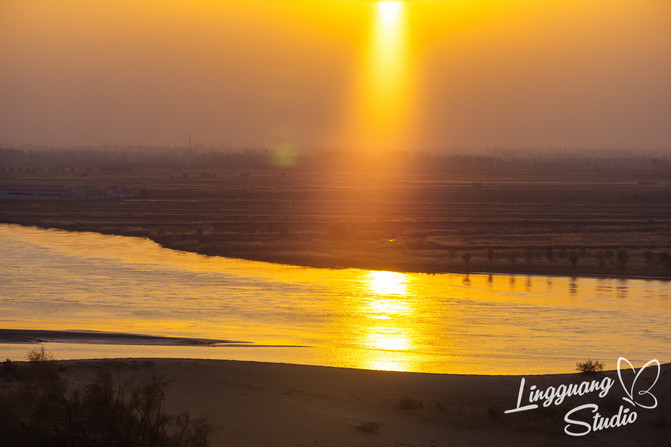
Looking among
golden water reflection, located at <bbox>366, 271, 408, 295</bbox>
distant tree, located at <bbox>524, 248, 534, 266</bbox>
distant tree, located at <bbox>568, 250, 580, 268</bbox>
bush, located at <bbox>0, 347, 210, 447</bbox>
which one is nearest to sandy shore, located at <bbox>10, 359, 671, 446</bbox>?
bush, located at <bbox>0, 347, 210, 447</bbox>

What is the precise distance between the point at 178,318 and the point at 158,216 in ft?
123

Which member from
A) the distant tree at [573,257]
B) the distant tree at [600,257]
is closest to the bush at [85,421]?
the distant tree at [573,257]

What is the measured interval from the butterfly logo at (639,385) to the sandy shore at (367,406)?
145 millimetres

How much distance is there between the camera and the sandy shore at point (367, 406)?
47.3ft

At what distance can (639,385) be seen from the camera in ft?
55.1

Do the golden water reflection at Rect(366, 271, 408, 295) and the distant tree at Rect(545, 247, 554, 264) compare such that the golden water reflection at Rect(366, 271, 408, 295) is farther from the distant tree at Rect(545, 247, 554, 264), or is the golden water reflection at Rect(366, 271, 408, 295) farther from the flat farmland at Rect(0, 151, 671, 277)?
the distant tree at Rect(545, 247, 554, 264)

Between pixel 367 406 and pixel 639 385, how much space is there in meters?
5.35

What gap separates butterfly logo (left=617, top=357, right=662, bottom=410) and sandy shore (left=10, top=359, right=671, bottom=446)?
0.15 meters

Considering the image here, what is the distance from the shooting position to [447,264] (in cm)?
3956

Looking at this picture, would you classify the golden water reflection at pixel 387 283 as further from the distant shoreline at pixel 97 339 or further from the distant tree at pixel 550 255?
the distant shoreline at pixel 97 339

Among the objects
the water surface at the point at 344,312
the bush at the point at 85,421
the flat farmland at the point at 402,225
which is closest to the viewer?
the bush at the point at 85,421

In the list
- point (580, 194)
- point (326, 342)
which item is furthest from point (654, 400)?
point (580, 194)

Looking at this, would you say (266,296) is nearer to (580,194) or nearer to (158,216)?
(158,216)

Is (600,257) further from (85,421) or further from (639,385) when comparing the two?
(85,421)
